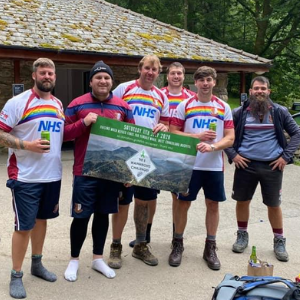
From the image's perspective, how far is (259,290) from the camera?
8.75 ft

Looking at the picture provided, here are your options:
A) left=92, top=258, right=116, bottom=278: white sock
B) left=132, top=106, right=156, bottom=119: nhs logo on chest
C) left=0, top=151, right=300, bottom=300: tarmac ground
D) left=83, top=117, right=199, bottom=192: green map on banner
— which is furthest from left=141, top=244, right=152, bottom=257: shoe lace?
left=132, top=106, right=156, bottom=119: nhs logo on chest

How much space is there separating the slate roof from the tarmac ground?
205 inches

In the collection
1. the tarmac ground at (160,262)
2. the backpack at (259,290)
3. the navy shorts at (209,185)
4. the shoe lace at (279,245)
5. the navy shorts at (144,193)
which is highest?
the navy shorts at (209,185)

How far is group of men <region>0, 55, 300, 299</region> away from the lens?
3248mm

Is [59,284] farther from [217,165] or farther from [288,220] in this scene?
[288,220]

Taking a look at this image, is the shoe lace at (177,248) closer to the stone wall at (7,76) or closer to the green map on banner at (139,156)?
the green map on banner at (139,156)

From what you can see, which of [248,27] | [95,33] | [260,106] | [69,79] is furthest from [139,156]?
[248,27]

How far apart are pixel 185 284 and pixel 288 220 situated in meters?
2.62

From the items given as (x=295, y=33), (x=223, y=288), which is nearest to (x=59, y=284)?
(x=223, y=288)

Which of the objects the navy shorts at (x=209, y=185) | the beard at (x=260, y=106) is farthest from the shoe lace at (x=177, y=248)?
the beard at (x=260, y=106)

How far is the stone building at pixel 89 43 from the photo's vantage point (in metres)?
9.62

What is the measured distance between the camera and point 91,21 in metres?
12.5

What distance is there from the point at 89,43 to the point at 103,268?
7.83 metres

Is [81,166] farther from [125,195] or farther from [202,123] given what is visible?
[202,123]
